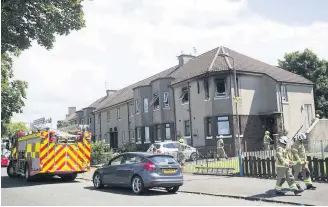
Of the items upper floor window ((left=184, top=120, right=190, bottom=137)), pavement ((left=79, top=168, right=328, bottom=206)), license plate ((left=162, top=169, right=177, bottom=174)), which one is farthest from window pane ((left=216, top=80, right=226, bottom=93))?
license plate ((left=162, top=169, right=177, bottom=174))

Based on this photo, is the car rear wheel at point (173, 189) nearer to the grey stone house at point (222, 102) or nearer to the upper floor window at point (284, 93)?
the grey stone house at point (222, 102)

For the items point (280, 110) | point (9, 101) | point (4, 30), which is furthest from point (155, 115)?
point (4, 30)

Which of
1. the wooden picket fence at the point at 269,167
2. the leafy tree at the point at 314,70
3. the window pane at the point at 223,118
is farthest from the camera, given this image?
the leafy tree at the point at 314,70

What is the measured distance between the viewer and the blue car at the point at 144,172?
1277 cm

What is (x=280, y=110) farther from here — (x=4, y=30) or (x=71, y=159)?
(x=4, y=30)

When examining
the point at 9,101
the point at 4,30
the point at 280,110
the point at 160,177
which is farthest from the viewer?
the point at 280,110

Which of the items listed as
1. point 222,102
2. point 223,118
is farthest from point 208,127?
point 222,102

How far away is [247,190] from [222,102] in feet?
57.7

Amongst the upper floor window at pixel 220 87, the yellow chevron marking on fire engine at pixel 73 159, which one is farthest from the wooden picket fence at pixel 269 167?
the upper floor window at pixel 220 87

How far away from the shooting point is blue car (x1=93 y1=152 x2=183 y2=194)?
12.8 metres

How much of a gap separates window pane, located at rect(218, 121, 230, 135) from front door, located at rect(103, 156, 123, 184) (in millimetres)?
16564

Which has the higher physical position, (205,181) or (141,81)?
(141,81)

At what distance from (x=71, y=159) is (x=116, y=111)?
29866mm

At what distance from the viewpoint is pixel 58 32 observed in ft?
53.6
